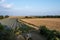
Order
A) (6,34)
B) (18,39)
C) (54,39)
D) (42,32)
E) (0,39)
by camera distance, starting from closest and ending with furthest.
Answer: (0,39) < (6,34) < (18,39) < (54,39) < (42,32)

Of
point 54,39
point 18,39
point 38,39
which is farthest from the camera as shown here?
point 38,39

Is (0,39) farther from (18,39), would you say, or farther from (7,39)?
(18,39)

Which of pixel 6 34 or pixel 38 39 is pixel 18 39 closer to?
pixel 6 34

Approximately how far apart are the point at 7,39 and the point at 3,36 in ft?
0.85

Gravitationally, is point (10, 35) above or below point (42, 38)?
above

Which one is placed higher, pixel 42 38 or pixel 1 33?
pixel 1 33

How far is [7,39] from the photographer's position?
8125 mm

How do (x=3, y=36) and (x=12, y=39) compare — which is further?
(x=12, y=39)

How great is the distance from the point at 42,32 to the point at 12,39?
11.1 m

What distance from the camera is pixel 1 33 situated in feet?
26.4

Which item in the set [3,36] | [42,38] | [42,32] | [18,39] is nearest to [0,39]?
[3,36]

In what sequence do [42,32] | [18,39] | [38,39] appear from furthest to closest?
[42,32]
[38,39]
[18,39]

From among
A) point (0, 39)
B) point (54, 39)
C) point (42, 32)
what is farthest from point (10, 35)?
point (42, 32)

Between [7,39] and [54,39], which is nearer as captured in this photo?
[7,39]
